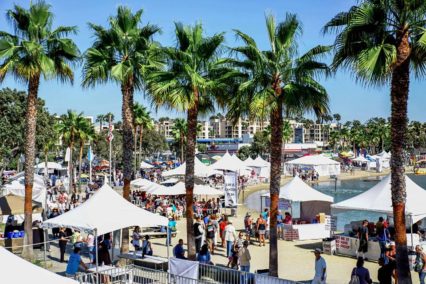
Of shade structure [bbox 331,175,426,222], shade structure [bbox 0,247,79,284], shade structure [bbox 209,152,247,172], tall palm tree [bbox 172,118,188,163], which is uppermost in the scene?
tall palm tree [bbox 172,118,188,163]

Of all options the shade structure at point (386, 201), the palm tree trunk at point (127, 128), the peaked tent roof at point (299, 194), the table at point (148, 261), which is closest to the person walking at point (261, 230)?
the peaked tent roof at point (299, 194)

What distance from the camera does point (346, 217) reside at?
119 feet

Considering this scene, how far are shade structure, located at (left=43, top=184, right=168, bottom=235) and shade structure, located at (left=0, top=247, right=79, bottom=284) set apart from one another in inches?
281

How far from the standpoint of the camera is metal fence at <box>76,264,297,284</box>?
1255cm

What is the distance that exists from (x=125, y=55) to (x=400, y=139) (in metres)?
10.7

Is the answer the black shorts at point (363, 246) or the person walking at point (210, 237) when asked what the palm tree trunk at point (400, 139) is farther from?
the person walking at point (210, 237)

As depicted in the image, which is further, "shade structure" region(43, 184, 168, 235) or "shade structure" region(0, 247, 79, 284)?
"shade structure" region(43, 184, 168, 235)

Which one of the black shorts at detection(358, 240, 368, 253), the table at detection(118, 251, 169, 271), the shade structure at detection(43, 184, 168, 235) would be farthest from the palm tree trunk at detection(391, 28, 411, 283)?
the black shorts at detection(358, 240, 368, 253)

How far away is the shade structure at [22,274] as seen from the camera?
23.9ft

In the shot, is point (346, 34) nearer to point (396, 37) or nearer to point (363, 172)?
point (396, 37)

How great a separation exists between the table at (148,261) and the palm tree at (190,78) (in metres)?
0.92

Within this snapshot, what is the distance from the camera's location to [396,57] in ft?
35.3

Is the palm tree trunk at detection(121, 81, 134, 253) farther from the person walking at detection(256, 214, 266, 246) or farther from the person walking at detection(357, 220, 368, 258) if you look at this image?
the person walking at detection(357, 220, 368, 258)

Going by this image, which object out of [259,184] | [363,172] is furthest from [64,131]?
[363,172]
